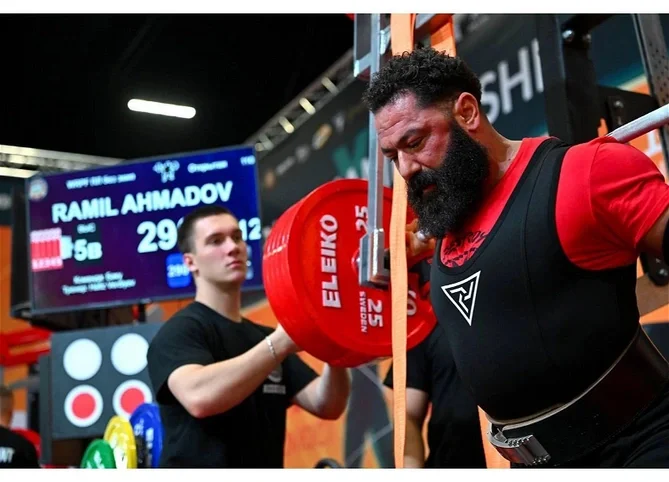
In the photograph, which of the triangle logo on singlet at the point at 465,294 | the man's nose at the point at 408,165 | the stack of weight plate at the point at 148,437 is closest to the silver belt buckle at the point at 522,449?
the triangle logo on singlet at the point at 465,294

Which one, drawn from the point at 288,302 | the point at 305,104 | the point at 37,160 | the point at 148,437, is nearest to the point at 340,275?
the point at 288,302

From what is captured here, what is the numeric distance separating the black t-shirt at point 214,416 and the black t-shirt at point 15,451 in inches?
61.0

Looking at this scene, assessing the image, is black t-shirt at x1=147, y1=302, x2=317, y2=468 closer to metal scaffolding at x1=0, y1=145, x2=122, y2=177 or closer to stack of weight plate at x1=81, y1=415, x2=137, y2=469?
stack of weight plate at x1=81, y1=415, x2=137, y2=469

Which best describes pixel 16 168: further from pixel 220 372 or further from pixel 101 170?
pixel 220 372

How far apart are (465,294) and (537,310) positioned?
15 cm

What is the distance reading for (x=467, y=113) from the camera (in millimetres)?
1758

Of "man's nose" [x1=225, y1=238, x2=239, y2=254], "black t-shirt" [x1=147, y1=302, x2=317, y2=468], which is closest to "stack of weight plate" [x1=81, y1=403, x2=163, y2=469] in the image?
"black t-shirt" [x1=147, y1=302, x2=317, y2=468]

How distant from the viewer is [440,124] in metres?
1.72

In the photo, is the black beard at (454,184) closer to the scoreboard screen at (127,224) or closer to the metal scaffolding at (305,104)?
the scoreboard screen at (127,224)

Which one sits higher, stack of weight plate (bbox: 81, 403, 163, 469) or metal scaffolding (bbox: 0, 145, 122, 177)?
metal scaffolding (bbox: 0, 145, 122, 177)

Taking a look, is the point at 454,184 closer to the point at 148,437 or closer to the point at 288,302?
the point at 288,302

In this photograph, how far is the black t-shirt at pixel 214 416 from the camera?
2.69 metres

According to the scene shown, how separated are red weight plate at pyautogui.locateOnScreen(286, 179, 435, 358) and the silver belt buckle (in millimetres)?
667

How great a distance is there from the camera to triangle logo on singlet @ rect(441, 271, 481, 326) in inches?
64.1
